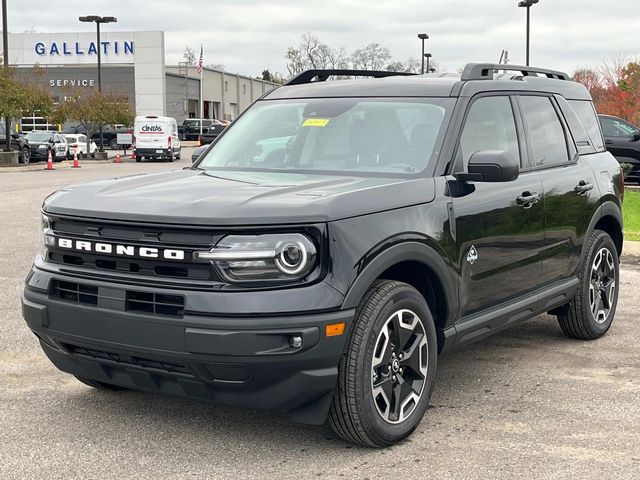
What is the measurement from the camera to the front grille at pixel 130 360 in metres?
3.91

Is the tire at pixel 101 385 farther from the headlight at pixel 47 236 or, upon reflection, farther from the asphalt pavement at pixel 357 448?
the headlight at pixel 47 236

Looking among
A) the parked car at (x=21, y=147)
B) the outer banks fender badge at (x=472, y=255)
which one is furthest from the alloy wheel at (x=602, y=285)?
the parked car at (x=21, y=147)

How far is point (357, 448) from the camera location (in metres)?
4.27

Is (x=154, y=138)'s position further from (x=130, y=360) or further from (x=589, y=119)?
(x=130, y=360)

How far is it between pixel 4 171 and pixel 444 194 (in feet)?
94.2

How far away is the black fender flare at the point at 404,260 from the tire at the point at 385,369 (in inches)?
4.8

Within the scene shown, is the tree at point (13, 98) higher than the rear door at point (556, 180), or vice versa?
the tree at point (13, 98)

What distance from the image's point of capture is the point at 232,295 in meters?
3.77

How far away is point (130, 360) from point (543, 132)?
3265 mm

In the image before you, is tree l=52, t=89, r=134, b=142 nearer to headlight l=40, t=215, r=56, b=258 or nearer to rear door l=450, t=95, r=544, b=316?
rear door l=450, t=95, r=544, b=316

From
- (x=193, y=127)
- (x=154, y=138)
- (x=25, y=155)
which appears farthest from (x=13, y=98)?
(x=193, y=127)

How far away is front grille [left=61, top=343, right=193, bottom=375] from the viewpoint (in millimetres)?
3914

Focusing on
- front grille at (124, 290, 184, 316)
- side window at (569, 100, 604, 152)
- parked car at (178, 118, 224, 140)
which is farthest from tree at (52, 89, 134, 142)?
front grille at (124, 290, 184, 316)

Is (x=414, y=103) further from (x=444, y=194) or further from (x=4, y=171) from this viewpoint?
(x=4, y=171)
